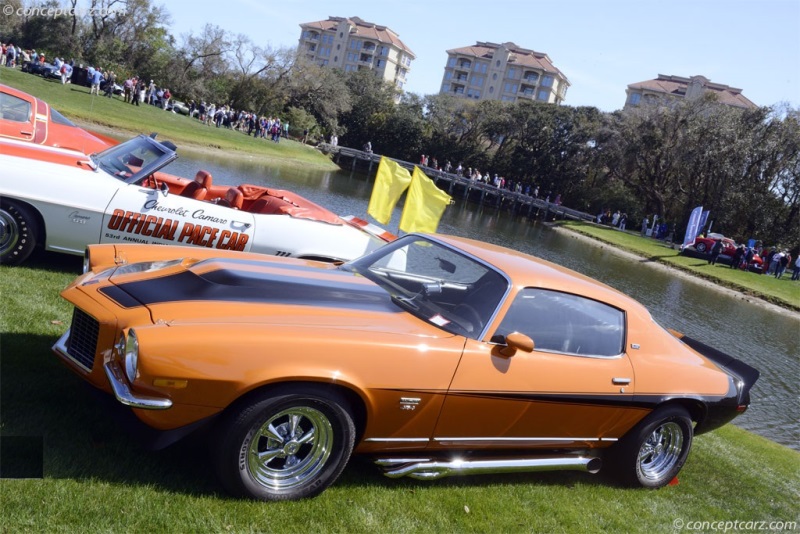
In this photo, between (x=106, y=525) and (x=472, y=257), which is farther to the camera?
(x=472, y=257)

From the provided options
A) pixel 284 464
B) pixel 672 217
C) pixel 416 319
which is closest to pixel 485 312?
pixel 416 319

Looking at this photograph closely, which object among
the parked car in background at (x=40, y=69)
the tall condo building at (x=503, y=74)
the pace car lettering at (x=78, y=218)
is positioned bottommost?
the pace car lettering at (x=78, y=218)

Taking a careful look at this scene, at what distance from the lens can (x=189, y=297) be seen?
A: 4.32 m

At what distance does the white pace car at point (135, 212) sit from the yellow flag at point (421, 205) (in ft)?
10.2

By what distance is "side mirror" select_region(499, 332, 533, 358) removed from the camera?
462 centimetres

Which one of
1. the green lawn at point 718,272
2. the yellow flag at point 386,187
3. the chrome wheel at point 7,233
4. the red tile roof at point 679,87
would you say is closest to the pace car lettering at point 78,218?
the chrome wheel at point 7,233

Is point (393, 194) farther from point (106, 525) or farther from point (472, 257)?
point (106, 525)

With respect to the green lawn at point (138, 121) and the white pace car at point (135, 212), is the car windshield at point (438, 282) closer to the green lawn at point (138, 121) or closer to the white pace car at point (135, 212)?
the white pace car at point (135, 212)

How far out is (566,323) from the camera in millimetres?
5293

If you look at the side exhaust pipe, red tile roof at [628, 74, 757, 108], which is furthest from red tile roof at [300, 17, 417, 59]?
the side exhaust pipe

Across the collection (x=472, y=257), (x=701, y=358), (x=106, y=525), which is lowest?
(x=106, y=525)

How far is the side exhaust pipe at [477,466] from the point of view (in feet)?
14.7

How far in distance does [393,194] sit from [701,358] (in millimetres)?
8043

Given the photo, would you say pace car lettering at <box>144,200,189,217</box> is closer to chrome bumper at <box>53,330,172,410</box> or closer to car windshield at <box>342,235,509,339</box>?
car windshield at <box>342,235,509,339</box>
